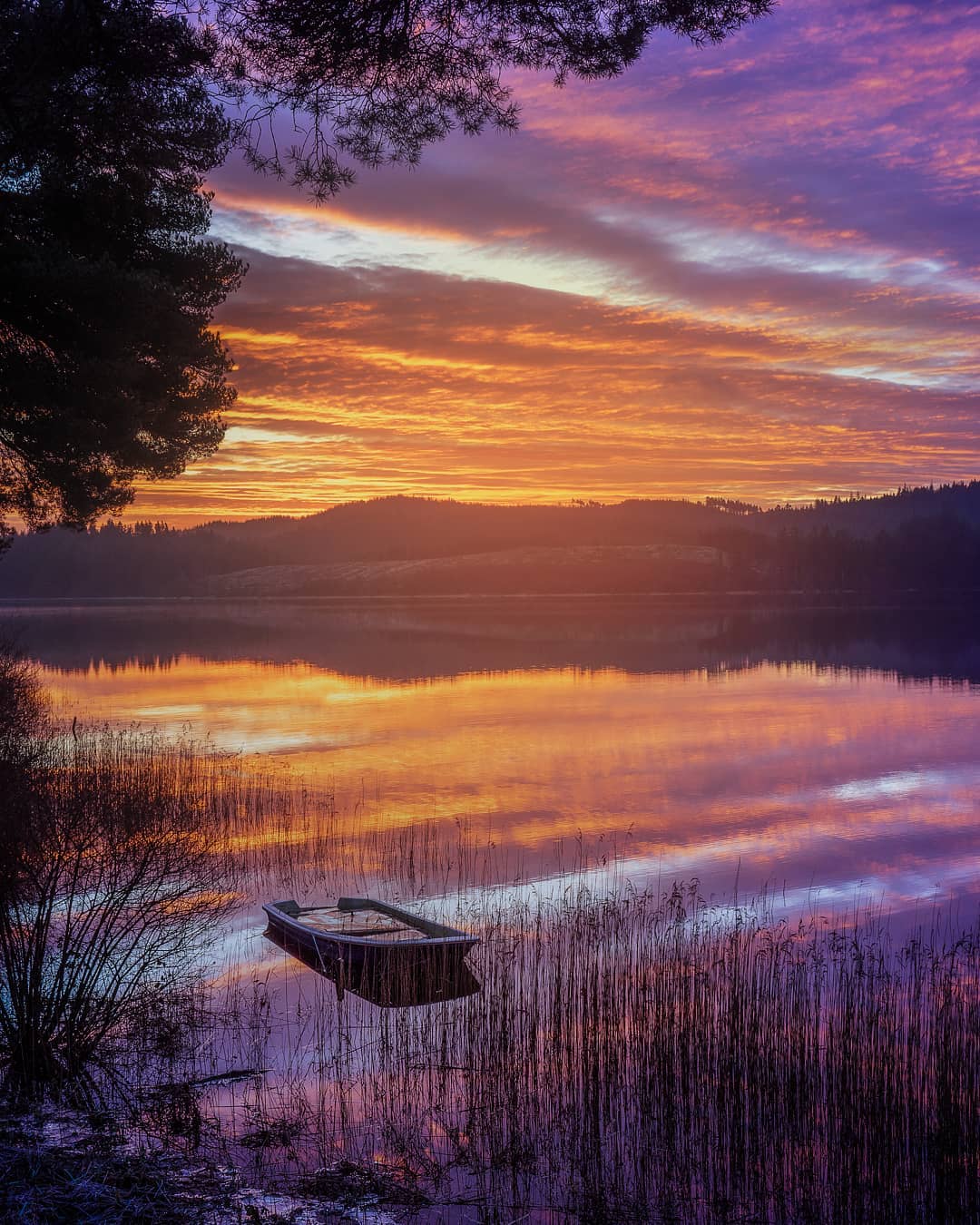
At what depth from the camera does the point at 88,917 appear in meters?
9.65

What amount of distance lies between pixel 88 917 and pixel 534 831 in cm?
1408

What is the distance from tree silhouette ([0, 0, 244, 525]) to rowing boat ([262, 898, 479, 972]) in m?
8.57

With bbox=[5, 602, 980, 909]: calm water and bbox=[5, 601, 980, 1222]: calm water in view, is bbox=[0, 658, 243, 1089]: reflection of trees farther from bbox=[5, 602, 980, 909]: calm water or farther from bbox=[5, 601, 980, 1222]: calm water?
bbox=[5, 602, 980, 909]: calm water

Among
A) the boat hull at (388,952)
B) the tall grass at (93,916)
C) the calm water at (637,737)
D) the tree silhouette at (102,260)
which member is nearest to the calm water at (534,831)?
the calm water at (637,737)

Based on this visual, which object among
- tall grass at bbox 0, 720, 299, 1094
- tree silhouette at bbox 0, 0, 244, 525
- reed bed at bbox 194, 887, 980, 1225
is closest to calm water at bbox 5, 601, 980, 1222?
reed bed at bbox 194, 887, 980, 1225

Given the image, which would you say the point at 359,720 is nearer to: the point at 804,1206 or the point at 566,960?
the point at 566,960

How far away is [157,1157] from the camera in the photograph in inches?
288

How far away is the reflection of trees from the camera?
9.41m

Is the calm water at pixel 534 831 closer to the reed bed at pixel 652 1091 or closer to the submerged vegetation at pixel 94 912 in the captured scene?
the reed bed at pixel 652 1091

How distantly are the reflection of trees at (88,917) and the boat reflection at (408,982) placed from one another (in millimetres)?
2144

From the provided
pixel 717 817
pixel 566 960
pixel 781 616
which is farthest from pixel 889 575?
pixel 566 960

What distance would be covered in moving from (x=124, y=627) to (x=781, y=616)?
3449 inches

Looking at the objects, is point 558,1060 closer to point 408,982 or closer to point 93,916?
point 408,982

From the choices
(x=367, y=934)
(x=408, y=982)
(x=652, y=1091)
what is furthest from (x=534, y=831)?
(x=652, y=1091)
